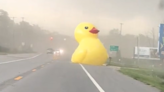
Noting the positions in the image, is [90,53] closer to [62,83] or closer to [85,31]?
[85,31]

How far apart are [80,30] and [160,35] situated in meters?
10.5

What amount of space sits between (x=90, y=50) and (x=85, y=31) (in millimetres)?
3619

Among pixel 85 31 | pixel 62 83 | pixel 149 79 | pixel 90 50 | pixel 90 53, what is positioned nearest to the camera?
pixel 62 83

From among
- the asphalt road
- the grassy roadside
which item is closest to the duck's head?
the grassy roadside

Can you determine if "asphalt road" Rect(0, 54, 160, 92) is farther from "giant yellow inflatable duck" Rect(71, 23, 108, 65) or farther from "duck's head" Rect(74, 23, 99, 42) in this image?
"duck's head" Rect(74, 23, 99, 42)

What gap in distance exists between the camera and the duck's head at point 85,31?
3726 centimetres

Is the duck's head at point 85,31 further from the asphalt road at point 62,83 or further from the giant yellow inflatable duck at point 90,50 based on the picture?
the asphalt road at point 62,83

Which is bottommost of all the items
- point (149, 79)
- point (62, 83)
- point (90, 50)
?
point (149, 79)

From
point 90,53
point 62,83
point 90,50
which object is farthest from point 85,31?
point 62,83

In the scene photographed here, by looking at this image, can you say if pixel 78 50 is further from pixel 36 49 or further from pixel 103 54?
pixel 36 49

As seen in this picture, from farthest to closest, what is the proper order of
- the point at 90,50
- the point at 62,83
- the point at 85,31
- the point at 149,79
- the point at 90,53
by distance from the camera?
the point at 85,31
the point at 90,50
the point at 90,53
the point at 149,79
the point at 62,83

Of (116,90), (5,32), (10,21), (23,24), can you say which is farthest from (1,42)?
(116,90)

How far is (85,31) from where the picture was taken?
3762 centimetres

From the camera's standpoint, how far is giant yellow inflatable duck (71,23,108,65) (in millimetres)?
34875
